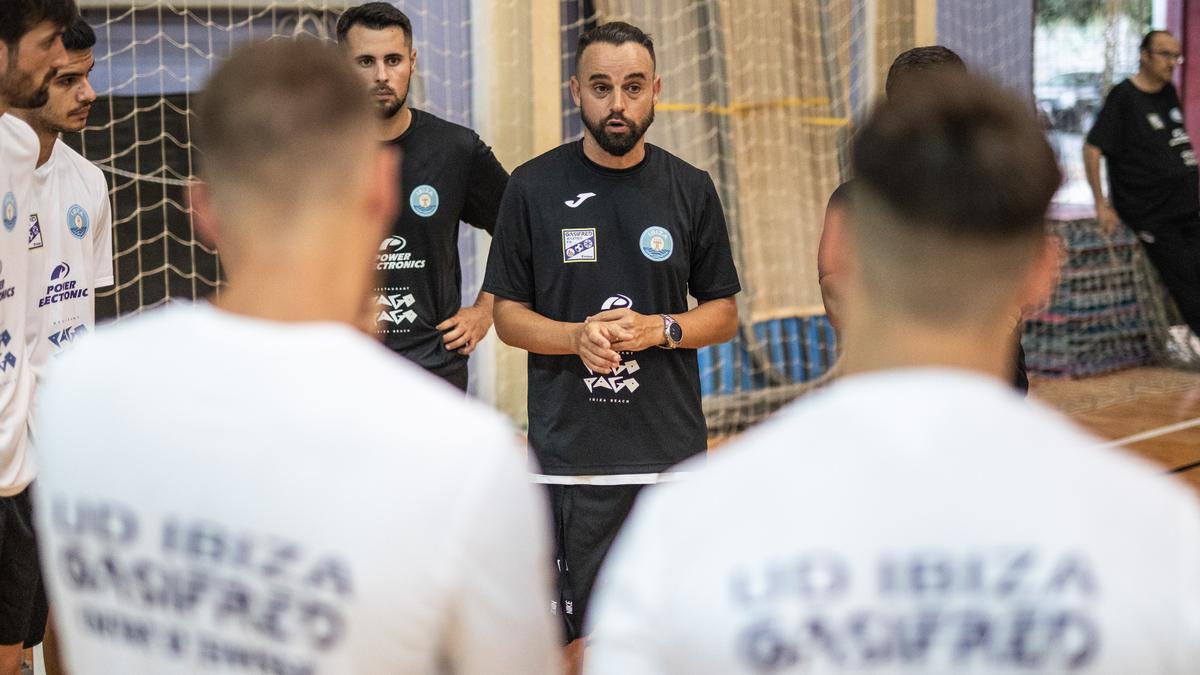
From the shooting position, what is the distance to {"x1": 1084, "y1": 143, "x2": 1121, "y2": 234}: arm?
298 inches

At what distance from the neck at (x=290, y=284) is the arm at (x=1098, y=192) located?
7143mm

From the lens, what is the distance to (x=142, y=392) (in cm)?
122

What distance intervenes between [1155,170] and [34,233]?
665cm

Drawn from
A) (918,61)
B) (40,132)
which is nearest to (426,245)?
(40,132)

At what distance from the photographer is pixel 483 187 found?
12.5ft

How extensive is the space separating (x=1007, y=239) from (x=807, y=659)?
1.38 ft

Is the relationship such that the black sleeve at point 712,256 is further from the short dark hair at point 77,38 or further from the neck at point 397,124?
the short dark hair at point 77,38

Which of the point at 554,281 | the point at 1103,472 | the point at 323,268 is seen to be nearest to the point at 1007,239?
the point at 1103,472

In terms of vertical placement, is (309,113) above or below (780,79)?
below

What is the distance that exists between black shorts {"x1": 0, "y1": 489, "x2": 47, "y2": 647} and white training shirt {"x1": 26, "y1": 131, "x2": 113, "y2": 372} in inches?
13.3

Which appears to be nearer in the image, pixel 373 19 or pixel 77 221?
pixel 77 221

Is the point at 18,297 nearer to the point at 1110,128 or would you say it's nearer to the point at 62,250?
the point at 62,250

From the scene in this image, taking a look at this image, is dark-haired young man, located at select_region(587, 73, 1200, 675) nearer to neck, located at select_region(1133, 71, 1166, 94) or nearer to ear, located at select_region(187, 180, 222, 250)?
ear, located at select_region(187, 180, 222, 250)

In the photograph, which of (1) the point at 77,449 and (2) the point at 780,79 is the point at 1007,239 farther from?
(2) the point at 780,79
